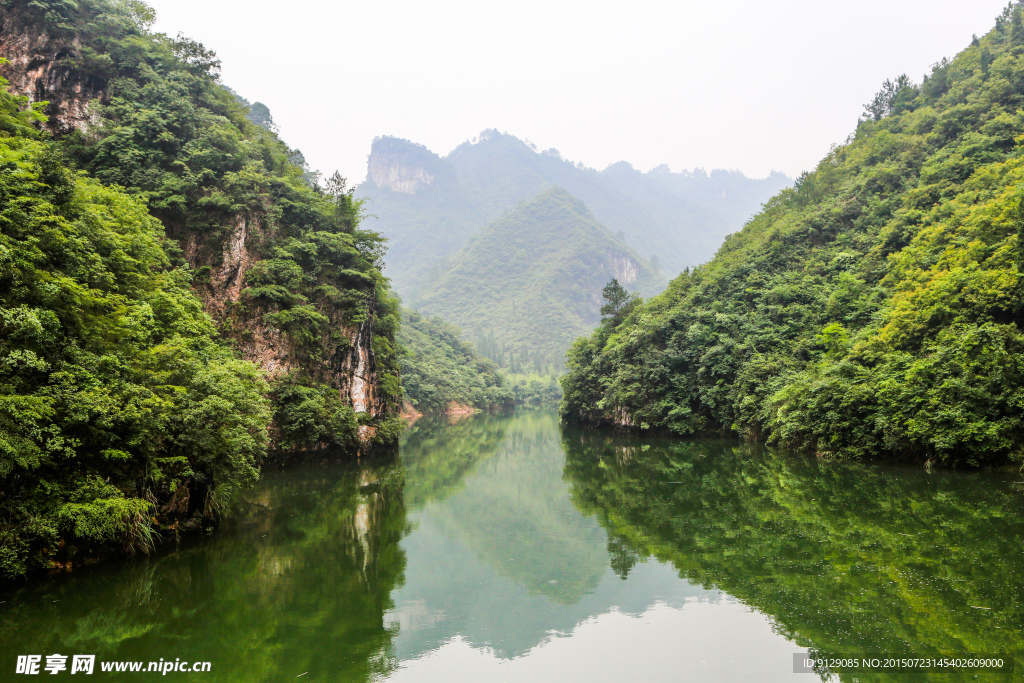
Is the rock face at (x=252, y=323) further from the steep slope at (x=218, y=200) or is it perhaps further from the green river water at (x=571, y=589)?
the green river water at (x=571, y=589)

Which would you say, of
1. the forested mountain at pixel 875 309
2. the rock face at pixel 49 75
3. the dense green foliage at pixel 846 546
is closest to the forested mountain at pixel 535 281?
the forested mountain at pixel 875 309

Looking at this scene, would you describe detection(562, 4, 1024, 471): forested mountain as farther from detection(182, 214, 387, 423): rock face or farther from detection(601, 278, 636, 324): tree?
detection(182, 214, 387, 423): rock face

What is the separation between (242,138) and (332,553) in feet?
81.7

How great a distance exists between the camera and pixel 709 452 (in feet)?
86.0

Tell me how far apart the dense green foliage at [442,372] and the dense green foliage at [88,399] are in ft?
144

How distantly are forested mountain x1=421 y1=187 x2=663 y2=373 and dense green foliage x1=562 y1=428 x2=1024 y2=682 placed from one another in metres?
94.3

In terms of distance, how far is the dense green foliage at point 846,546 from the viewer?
7152 millimetres

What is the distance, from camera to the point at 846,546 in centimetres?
1072

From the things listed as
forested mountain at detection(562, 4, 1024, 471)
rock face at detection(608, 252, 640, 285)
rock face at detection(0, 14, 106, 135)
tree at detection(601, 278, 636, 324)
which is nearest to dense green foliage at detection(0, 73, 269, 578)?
rock face at detection(0, 14, 106, 135)

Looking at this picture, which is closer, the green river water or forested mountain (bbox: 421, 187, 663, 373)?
the green river water

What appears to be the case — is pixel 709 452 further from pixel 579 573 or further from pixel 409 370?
pixel 409 370

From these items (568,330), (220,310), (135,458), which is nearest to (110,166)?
(220,310)

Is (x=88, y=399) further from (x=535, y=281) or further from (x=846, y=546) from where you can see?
(x=535, y=281)

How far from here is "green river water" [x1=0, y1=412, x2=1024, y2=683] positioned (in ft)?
22.7
